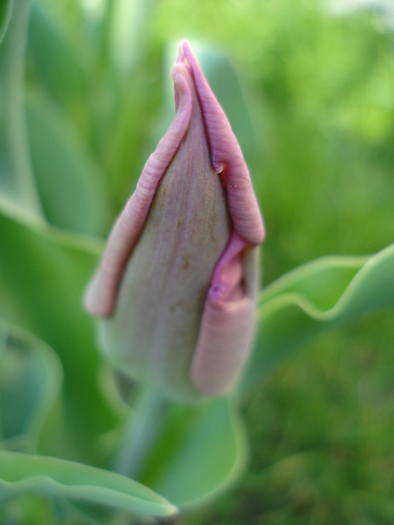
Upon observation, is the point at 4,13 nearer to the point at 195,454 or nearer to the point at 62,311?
the point at 62,311

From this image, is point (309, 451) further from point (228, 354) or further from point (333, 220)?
point (228, 354)

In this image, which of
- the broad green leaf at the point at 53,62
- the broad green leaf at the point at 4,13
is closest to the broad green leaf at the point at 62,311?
the broad green leaf at the point at 4,13

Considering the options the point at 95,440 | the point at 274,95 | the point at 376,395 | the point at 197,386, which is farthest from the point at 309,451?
the point at 274,95

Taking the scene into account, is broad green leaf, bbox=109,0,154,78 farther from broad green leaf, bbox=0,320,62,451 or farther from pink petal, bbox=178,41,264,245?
pink petal, bbox=178,41,264,245

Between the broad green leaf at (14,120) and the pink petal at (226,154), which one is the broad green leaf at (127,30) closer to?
the broad green leaf at (14,120)

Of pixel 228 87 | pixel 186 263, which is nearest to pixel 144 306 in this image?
pixel 186 263
